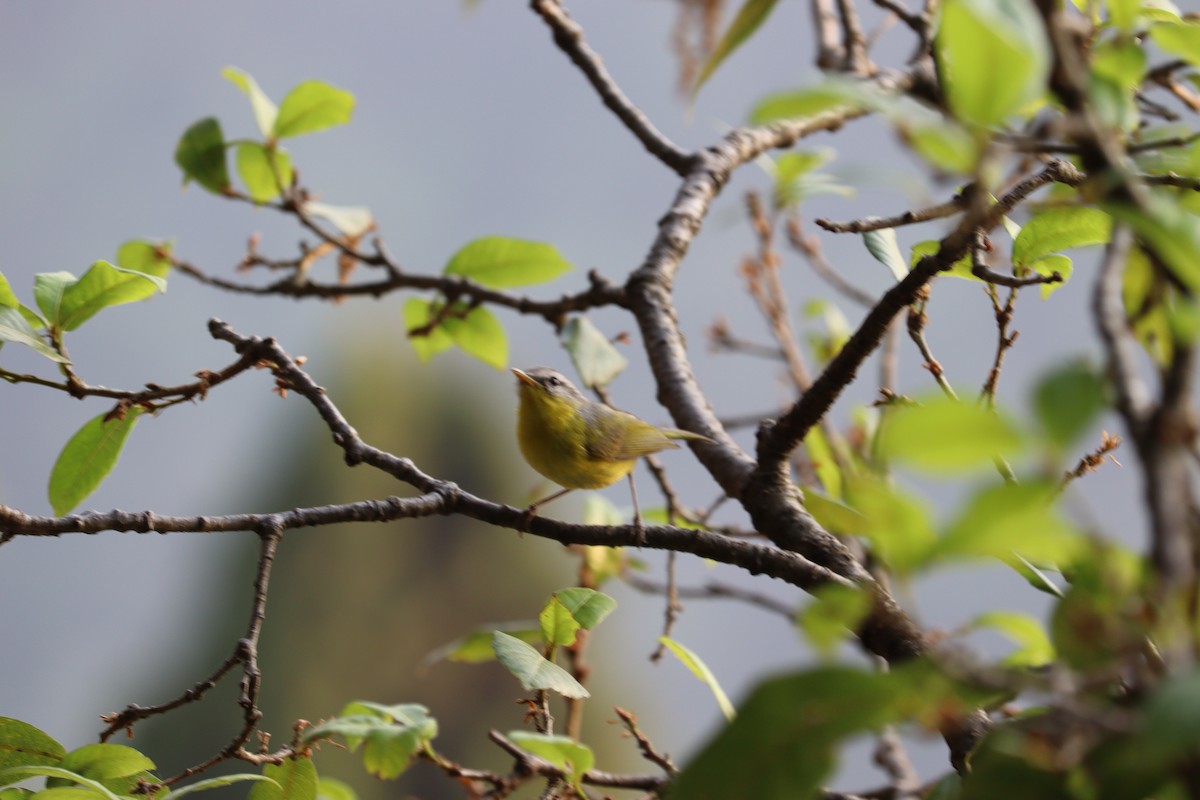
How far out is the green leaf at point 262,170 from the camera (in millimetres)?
1109

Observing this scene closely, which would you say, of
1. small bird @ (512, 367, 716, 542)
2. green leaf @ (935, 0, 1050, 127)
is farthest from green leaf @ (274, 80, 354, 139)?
green leaf @ (935, 0, 1050, 127)

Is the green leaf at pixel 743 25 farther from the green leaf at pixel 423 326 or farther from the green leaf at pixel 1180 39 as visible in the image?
the green leaf at pixel 423 326

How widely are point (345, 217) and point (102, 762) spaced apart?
2.50ft

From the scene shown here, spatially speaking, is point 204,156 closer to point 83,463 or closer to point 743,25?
point 83,463

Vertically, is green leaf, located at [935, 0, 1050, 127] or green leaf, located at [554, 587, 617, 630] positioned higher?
green leaf, located at [935, 0, 1050, 127]

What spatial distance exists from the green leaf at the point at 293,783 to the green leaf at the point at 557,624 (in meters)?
0.15

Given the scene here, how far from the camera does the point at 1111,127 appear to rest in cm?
32

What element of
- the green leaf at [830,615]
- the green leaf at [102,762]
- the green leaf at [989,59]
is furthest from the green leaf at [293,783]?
the green leaf at [989,59]

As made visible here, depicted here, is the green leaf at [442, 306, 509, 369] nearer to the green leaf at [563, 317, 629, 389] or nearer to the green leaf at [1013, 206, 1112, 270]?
the green leaf at [563, 317, 629, 389]

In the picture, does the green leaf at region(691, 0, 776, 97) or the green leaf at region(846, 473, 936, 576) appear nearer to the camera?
the green leaf at region(846, 473, 936, 576)

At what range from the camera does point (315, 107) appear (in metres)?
1.08

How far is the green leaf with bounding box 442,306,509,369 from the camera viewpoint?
1.10 metres

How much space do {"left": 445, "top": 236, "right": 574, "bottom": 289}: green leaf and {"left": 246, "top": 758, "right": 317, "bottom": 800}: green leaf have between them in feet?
1.94

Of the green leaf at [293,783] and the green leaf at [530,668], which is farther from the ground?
the green leaf at [530,668]
